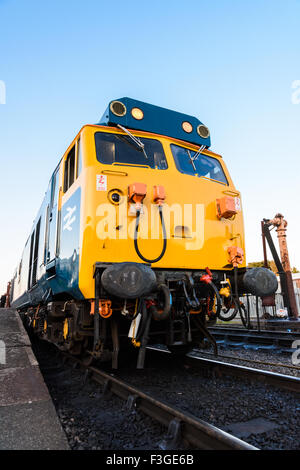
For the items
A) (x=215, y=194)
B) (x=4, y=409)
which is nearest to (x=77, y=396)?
(x=4, y=409)

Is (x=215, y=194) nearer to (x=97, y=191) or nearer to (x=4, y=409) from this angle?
(x=97, y=191)

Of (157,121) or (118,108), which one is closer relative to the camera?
(118,108)

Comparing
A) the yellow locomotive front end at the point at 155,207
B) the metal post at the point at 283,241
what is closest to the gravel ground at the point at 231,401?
the yellow locomotive front end at the point at 155,207

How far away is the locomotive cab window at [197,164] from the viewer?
446cm

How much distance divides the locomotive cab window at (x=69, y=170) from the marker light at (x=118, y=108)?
0.80 m

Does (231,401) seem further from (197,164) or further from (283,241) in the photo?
(283,241)

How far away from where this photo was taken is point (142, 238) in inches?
145

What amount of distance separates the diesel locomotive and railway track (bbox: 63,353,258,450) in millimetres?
354

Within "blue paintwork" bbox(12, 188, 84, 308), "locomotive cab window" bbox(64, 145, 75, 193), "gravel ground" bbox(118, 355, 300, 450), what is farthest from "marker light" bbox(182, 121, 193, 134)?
"gravel ground" bbox(118, 355, 300, 450)

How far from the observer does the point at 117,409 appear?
310cm

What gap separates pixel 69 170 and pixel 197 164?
1895 millimetres

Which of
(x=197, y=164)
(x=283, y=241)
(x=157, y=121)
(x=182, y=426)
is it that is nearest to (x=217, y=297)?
(x=182, y=426)

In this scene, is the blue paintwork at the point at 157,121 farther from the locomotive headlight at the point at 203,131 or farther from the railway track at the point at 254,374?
the railway track at the point at 254,374
